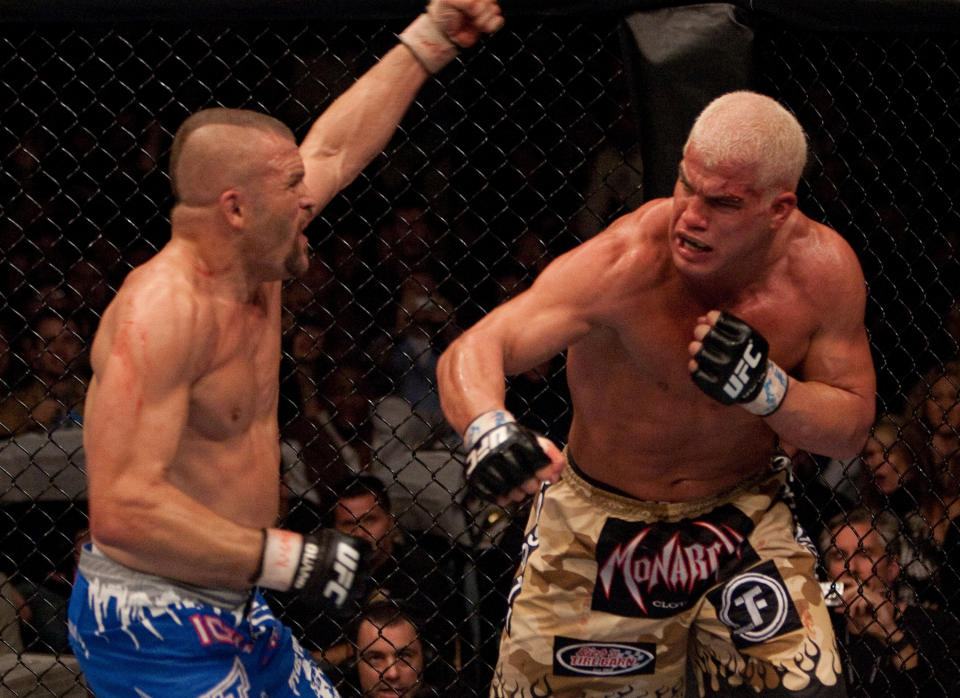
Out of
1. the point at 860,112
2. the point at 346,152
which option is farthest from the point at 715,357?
the point at 860,112

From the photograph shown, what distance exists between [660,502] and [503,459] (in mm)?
500

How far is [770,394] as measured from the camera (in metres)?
1.70

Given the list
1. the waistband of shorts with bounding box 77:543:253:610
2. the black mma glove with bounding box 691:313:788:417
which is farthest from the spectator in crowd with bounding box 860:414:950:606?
the waistband of shorts with bounding box 77:543:253:610

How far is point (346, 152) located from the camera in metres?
1.97

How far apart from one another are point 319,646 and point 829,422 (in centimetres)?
123

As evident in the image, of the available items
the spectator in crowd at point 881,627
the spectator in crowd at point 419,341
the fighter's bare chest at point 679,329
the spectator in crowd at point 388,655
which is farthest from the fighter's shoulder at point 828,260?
the spectator in crowd at point 388,655

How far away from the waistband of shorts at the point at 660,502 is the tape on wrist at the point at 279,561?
581mm

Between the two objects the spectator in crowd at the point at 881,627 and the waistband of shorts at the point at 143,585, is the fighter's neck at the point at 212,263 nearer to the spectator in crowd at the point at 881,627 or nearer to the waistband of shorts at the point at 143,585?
the waistband of shorts at the point at 143,585

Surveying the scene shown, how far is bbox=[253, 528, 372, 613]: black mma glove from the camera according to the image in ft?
4.93

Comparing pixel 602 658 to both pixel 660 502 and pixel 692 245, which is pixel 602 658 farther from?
pixel 692 245

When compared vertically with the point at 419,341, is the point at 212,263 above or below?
above

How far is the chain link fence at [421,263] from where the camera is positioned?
248cm

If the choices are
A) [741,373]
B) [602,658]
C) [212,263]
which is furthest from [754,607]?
[212,263]

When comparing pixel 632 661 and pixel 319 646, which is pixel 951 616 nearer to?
pixel 632 661
